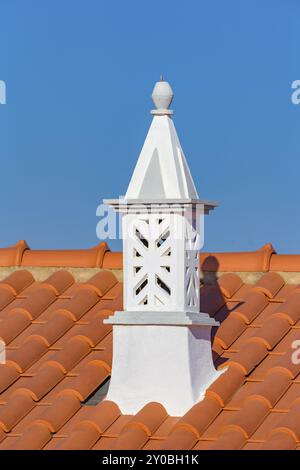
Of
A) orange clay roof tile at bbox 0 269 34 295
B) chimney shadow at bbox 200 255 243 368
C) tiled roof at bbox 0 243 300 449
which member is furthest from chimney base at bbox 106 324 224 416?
orange clay roof tile at bbox 0 269 34 295

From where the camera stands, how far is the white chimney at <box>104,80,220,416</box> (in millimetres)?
11695

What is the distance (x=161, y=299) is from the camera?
38.7ft

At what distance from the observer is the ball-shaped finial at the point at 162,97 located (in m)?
12.1

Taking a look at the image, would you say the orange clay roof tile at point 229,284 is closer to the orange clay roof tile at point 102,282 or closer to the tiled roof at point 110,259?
the tiled roof at point 110,259

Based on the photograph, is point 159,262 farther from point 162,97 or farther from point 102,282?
point 102,282

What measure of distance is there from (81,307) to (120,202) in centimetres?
171

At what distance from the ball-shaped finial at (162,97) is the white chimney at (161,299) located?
0.89 ft

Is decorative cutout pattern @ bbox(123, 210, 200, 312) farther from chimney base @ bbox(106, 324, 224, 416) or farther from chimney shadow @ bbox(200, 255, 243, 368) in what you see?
chimney shadow @ bbox(200, 255, 243, 368)

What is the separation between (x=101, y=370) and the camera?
1230 centimetres

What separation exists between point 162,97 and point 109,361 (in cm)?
215

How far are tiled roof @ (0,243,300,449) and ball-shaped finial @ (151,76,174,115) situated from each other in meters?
1.87

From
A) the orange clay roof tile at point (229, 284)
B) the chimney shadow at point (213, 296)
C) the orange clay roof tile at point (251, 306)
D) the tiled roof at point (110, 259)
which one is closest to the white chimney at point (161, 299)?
the chimney shadow at point (213, 296)
